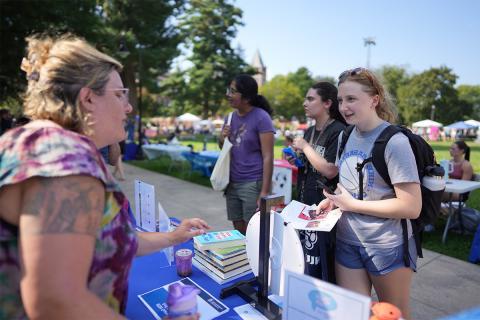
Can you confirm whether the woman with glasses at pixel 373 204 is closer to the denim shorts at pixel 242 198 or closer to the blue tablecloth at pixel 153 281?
the blue tablecloth at pixel 153 281

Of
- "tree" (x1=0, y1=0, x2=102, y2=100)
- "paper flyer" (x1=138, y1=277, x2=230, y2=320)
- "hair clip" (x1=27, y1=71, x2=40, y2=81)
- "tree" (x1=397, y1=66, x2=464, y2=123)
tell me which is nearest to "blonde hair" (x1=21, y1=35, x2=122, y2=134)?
"hair clip" (x1=27, y1=71, x2=40, y2=81)

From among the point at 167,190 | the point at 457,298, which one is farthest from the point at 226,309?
the point at 167,190

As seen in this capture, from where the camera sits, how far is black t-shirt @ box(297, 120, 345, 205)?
2.32m

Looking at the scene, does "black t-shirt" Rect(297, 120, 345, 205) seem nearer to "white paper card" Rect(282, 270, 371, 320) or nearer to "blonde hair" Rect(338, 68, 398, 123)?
"blonde hair" Rect(338, 68, 398, 123)

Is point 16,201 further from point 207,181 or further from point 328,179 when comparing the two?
point 207,181

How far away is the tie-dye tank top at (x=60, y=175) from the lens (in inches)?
28.4

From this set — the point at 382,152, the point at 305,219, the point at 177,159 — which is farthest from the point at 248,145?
the point at 177,159

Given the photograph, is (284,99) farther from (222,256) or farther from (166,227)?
(222,256)

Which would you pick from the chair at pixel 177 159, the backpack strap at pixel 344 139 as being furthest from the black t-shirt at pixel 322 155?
the chair at pixel 177 159

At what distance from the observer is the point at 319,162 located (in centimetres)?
208

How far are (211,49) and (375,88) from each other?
131 feet

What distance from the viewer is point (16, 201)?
728 mm

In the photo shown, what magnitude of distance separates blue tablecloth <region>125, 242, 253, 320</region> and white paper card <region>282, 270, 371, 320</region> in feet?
1.44

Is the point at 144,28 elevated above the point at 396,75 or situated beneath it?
situated beneath
